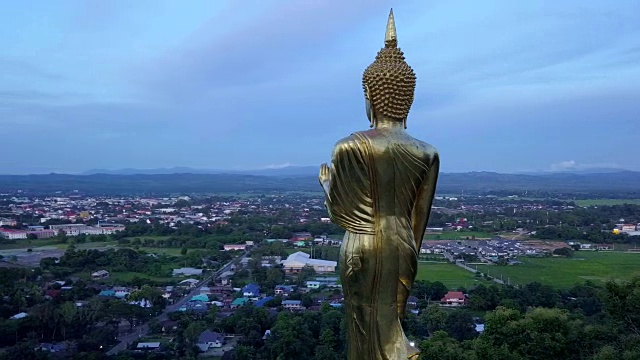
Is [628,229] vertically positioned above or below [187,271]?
above

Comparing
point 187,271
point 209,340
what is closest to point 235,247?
point 187,271

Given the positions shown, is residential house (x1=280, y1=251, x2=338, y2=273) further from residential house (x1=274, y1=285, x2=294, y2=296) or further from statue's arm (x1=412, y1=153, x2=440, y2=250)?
statue's arm (x1=412, y1=153, x2=440, y2=250)

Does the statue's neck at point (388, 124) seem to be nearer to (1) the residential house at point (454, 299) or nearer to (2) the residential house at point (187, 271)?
(1) the residential house at point (454, 299)

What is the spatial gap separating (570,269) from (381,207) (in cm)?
3176

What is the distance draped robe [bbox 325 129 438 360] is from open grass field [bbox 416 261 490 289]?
2412cm

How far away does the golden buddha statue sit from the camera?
3660 millimetres

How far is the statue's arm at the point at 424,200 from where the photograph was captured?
3840mm

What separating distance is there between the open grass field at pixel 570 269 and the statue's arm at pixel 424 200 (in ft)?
83.9

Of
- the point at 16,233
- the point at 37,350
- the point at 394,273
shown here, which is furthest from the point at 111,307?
the point at 16,233

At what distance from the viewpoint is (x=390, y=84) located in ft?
12.2

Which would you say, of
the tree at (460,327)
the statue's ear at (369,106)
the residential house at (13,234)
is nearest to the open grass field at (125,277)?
the tree at (460,327)

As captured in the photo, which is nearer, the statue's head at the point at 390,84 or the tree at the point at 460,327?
the statue's head at the point at 390,84

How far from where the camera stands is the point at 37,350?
1552cm

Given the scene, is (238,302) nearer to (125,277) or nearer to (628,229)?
(125,277)
